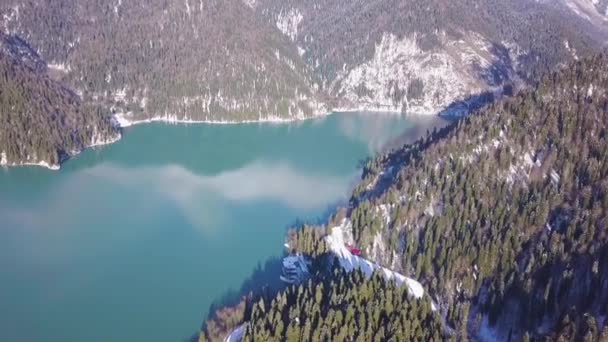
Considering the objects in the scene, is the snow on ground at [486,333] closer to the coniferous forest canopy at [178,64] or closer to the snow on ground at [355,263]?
the snow on ground at [355,263]

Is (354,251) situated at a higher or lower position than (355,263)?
higher

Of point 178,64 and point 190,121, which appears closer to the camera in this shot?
Result: point 190,121

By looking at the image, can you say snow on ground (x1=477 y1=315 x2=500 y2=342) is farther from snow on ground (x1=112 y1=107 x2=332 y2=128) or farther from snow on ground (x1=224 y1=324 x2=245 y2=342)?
snow on ground (x1=112 y1=107 x2=332 y2=128)

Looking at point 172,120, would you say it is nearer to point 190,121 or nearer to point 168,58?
point 190,121

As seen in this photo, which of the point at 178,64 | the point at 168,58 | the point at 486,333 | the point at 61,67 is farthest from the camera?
the point at 168,58

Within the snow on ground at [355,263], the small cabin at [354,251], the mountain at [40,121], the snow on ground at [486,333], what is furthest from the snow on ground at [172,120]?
the snow on ground at [486,333]

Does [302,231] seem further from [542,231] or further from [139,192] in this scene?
[139,192]

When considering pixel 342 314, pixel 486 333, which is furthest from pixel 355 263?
pixel 486 333
